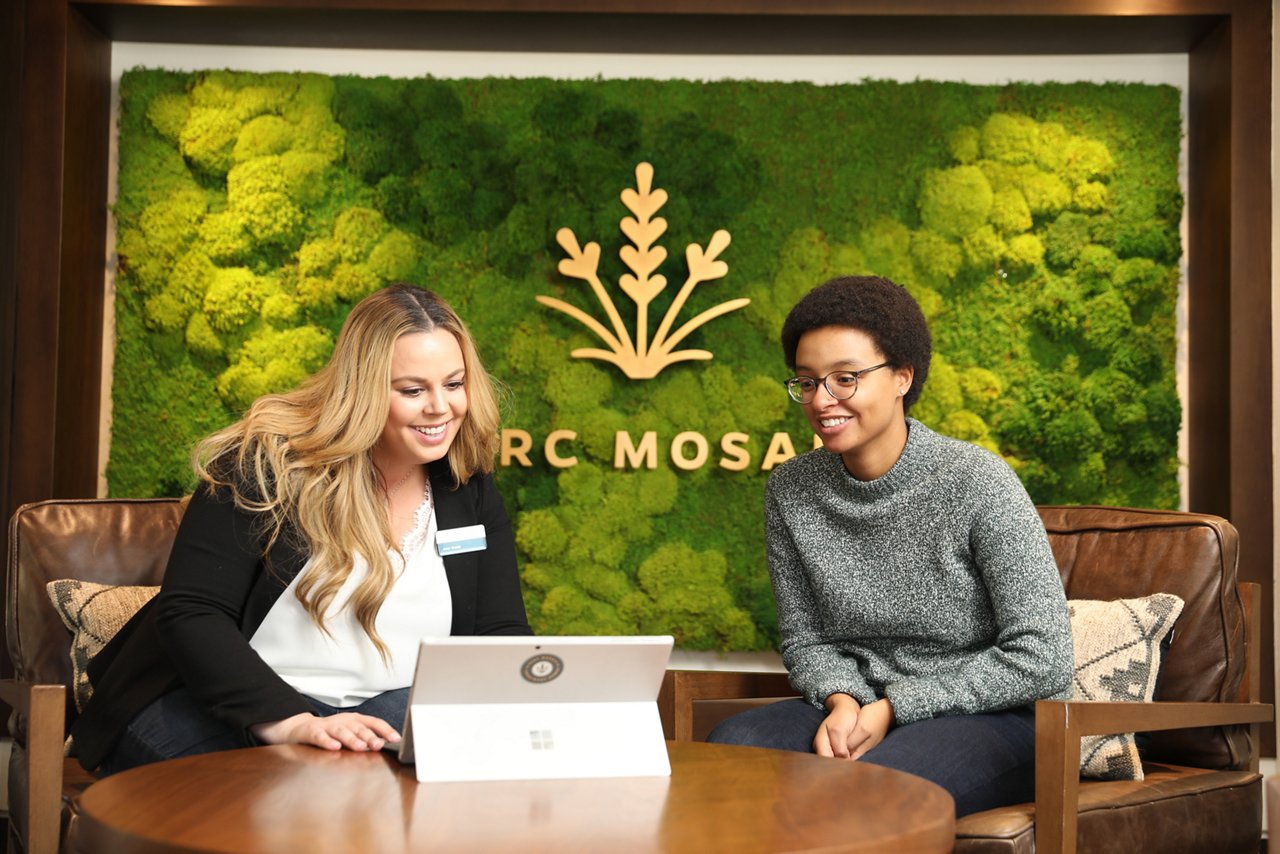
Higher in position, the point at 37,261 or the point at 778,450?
the point at 37,261

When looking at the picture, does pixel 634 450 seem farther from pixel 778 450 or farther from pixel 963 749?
pixel 963 749

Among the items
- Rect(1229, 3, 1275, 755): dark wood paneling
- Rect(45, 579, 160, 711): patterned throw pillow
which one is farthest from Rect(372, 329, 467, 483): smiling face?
Rect(1229, 3, 1275, 755): dark wood paneling

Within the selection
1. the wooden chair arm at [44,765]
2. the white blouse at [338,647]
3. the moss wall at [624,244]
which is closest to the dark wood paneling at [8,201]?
the moss wall at [624,244]

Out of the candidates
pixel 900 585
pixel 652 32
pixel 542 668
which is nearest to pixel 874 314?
pixel 900 585

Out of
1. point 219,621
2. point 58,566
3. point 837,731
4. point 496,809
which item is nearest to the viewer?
point 496,809

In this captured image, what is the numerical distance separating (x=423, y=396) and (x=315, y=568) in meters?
0.36

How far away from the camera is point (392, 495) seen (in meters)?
2.26

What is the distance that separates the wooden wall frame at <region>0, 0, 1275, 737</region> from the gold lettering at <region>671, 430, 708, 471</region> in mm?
1193

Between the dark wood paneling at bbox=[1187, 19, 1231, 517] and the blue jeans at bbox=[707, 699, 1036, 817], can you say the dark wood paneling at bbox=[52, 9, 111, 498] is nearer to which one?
the blue jeans at bbox=[707, 699, 1036, 817]

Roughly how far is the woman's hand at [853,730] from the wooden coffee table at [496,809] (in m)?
0.41

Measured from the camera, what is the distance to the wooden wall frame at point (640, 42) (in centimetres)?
343

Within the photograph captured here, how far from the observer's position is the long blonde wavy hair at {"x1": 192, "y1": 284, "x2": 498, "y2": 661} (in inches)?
81.6

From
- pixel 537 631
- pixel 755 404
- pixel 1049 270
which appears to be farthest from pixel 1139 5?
pixel 537 631

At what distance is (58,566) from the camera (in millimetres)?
2588
